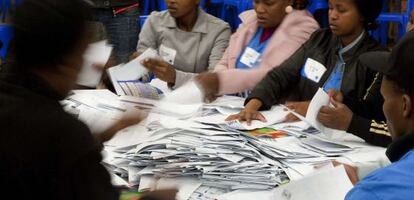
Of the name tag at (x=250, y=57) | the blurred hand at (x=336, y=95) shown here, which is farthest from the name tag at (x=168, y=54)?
the blurred hand at (x=336, y=95)

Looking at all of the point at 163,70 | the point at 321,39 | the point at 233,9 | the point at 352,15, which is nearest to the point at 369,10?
the point at 352,15

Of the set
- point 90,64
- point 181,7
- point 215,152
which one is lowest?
point 215,152

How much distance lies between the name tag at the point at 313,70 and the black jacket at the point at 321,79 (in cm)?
1

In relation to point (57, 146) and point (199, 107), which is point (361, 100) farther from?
point (57, 146)

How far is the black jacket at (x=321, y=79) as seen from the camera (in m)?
2.10

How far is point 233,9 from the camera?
4586 millimetres

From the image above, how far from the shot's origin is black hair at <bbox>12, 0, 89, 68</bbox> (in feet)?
3.09

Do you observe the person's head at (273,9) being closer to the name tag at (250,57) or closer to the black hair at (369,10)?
the name tag at (250,57)

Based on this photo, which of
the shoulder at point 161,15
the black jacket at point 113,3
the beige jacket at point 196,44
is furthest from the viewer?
the black jacket at point 113,3

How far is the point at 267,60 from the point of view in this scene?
2547 mm

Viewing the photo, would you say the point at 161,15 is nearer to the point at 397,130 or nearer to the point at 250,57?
the point at 250,57

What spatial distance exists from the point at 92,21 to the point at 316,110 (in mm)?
1002

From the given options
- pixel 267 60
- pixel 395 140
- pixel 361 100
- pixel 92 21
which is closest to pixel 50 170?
pixel 92 21

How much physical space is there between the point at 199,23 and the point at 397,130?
1877 millimetres
